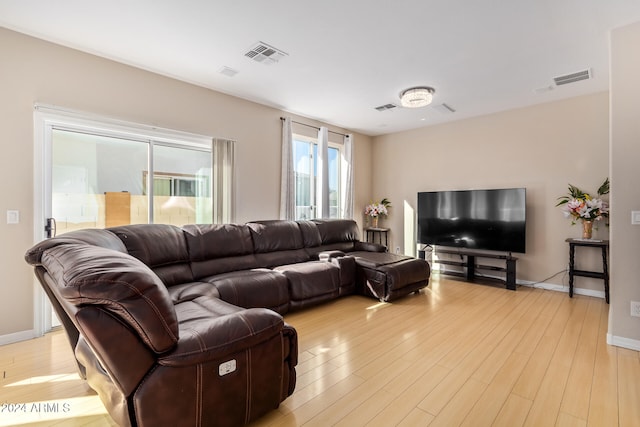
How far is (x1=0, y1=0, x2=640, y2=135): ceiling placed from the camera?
90.7 inches

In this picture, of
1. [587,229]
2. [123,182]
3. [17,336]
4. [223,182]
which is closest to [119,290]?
[17,336]

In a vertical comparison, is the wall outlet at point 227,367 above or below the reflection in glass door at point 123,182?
below

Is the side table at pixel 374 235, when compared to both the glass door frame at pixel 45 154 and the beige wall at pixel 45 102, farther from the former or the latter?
the glass door frame at pixel 45 154

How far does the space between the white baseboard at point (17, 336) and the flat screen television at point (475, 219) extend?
5355 millimetres

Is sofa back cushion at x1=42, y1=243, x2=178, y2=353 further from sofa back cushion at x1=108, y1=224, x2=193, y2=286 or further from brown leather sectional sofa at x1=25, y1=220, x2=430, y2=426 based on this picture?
sofa back cushion at x1=108, y1=224, x2=193, y2=286

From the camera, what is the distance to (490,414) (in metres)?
1.72

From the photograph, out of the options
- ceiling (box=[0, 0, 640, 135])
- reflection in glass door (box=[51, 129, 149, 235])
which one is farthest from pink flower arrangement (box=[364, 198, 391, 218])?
reflection in glass door (box=[51, 129, 149, 235])

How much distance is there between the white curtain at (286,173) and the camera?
4730mm

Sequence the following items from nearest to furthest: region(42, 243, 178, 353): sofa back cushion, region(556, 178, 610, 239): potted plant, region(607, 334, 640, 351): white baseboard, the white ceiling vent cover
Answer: region(42, 243, 178, 353): sofa back cushion, region(607, 334, 640, 351): white baseboard, the white ceiling vent cover, region(556, 178, 610, 239): potted plant

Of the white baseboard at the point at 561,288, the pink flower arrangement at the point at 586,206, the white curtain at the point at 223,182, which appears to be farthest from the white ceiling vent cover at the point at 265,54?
the white baseboard at the point at 561,288

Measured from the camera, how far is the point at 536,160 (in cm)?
446

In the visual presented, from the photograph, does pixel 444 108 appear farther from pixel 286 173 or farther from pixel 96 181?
pixel 96 181

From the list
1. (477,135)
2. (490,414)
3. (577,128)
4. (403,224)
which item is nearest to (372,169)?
(403,224)

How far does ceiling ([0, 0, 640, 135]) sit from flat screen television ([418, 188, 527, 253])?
154 centimetres
